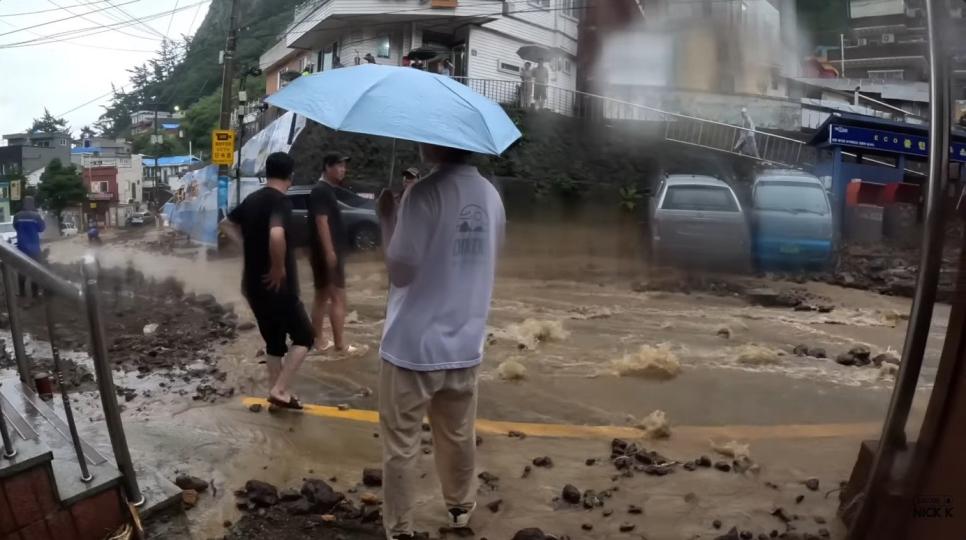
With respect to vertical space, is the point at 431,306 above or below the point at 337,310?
above

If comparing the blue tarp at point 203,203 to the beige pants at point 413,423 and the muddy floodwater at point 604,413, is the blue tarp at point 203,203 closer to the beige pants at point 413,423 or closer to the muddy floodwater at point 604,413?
the muddy floodwater at point 604,413

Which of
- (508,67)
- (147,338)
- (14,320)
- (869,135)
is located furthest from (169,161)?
(869,135)

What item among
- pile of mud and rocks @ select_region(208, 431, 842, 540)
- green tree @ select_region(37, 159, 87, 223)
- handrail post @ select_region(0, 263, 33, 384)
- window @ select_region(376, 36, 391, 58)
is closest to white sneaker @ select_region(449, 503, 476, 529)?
pile of mud and rocks @ select_region(208, 431, 842, 540)

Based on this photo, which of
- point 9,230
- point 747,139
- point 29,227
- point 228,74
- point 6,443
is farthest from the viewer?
point 228,74

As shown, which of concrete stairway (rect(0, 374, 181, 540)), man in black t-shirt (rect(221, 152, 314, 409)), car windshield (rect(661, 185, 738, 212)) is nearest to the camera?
concrete stairway (rect(0, 374, 181, 540))

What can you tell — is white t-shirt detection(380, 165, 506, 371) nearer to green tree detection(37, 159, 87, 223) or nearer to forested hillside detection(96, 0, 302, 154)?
green tree detection(37, 159, 87, 223)

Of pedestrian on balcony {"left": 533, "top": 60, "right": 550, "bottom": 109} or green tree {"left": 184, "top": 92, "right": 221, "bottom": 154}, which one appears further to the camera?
green tree {"left": 184, "top": 92, "right": 221, "bottom": 154}

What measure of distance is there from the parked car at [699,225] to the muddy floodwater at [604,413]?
161 centimetres

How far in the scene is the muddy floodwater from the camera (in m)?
3.27

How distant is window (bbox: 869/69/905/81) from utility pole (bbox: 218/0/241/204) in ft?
30.1

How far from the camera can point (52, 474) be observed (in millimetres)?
2562

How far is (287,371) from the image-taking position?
4.39 metres

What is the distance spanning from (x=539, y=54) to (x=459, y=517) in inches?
257

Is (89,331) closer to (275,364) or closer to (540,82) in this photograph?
(275,364)
